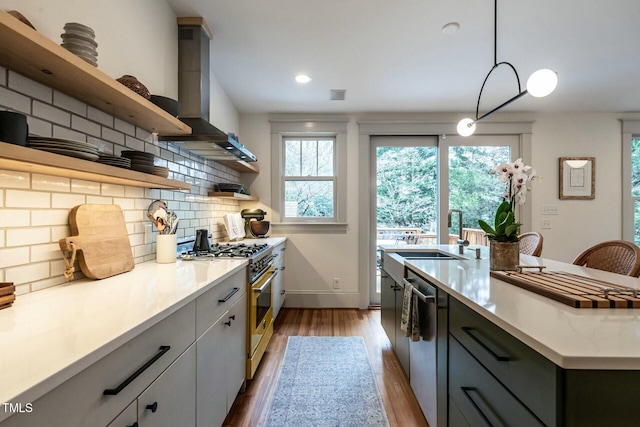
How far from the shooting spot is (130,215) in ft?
5.27

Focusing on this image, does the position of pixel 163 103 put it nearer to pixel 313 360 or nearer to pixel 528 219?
pixel 313 360

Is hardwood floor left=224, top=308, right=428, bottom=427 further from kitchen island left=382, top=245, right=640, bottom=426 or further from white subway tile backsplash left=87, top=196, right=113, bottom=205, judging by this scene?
white subway tile backsplash left=87, top=196, right=113, bottom=205

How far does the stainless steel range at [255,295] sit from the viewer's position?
6.16ft

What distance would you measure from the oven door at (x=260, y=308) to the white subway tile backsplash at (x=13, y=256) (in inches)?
44.1

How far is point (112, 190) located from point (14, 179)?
0.48 metres

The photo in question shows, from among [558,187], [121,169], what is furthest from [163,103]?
[558,187]

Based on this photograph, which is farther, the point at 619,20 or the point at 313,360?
the point at 313,360

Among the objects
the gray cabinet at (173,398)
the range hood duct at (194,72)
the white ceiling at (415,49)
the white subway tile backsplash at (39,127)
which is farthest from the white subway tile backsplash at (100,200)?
the white ceiling at (415,49)

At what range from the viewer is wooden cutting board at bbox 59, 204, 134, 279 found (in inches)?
47.4

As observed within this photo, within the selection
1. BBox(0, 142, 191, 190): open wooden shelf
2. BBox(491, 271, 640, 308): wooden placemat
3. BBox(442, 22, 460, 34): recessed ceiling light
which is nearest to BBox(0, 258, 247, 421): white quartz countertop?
BBox(0, 142, 191, 190): open wooden shelf

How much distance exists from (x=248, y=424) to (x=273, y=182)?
105 inches

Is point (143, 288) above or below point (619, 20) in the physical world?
below

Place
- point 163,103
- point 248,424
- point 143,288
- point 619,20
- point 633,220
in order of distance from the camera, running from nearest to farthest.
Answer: point 143,288 → point 163,103 → point 248,424 → point 619,20 → point 633,220

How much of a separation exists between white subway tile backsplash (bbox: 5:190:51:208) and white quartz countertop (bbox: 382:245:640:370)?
5.47 ft
